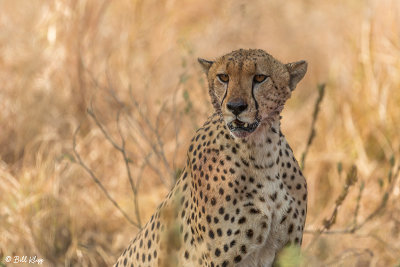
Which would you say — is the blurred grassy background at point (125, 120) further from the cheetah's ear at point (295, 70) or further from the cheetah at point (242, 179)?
the cheetah's ear at point (295, 70)

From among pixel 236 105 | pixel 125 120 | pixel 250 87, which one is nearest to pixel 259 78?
pixel 250 87

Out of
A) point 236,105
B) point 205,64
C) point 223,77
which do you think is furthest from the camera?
point 205,64

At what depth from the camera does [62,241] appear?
447 cm

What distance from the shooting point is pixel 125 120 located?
5.26m

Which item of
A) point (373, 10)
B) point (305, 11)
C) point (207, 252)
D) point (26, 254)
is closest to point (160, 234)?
point (207, 252)

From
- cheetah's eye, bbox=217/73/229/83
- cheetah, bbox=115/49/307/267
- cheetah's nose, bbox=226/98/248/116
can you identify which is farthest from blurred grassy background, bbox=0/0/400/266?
cheetah's nose, bbox=226/98/248/116

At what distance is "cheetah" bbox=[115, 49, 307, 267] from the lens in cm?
243

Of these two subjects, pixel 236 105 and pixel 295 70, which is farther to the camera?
pixel 295 70

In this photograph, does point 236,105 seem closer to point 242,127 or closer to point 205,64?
point 242,127

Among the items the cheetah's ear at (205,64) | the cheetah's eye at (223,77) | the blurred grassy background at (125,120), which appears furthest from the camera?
the blurred grassy background at (125,120)

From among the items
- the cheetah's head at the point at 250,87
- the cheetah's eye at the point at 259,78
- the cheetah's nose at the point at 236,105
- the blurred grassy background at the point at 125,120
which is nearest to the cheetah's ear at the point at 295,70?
the cheetah's head at the point at 250,87

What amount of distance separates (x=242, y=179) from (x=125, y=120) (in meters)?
2.79

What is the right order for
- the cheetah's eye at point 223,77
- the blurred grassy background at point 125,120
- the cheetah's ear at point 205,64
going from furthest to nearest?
the blurred grassy background at point 125,120 < the cheetah's ear at point 205,64 < the cheetah's eye at point 223,77

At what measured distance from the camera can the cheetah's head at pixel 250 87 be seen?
7.84 ft
